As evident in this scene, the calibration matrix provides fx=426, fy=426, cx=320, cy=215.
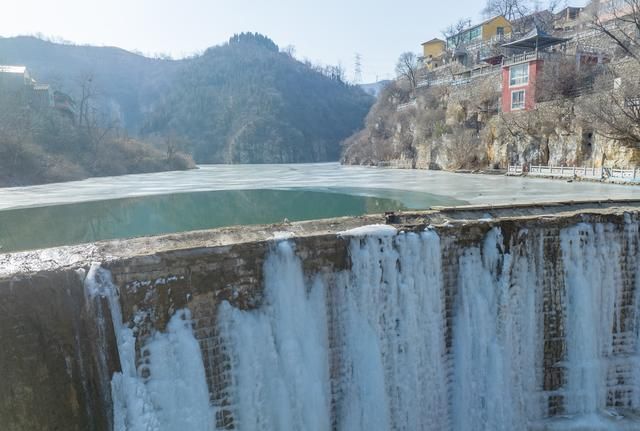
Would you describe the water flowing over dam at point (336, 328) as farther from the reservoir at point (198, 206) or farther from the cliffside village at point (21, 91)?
the cliffside village at point (21, 91)

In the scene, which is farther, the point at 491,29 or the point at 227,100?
the point at 227,100

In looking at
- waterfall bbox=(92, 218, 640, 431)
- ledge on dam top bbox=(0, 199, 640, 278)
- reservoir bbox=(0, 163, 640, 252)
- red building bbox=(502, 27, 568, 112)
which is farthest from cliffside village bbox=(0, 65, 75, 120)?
waterfall bbox=(92, 218, 640, 431)

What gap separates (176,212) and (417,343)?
15039mm

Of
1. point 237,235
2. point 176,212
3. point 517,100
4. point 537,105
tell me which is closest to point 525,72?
point 517,100

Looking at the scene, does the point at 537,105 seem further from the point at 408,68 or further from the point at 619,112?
the point at 408,68

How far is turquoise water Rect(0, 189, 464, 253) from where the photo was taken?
14836mm

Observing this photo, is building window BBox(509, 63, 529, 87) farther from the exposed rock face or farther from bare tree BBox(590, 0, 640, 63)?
bare tree BBox(590, 0, 640, 63)

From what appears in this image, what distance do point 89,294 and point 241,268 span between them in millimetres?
1876

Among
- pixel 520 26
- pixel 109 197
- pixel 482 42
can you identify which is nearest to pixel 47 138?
pixel 109 197

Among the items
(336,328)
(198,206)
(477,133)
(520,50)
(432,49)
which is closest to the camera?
(336,328)

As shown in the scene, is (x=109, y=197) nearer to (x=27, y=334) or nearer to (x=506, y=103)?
(x=27, y=334)

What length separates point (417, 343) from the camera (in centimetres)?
690

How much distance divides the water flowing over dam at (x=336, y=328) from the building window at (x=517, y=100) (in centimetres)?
3081

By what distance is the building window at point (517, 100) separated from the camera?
35609 millimetres
